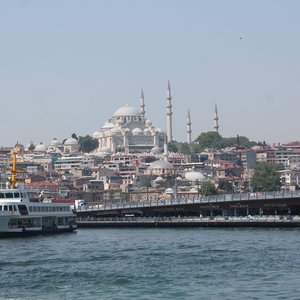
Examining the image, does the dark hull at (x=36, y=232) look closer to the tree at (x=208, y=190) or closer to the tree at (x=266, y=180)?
the tree at (x=208, y=190)

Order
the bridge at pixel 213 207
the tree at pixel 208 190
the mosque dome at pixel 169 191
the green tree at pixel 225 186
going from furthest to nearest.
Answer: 1. the green tree at pixel 225 186
2. the mosque dome at pixel 169 191
3. the tree at pixel 208 190
4. the bridge at pixel 213 207

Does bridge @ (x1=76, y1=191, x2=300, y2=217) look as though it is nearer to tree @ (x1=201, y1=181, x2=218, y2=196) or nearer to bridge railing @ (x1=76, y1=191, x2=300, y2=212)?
bridge railing @ (x1=76, y1=191, x2=300, y2=212)

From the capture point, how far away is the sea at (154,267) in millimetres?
39000

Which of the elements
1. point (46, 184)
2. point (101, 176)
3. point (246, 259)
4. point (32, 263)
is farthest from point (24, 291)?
point (101, 176)

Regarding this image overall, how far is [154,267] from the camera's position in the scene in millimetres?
46281

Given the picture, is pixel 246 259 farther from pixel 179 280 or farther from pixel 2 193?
pixel 2 193

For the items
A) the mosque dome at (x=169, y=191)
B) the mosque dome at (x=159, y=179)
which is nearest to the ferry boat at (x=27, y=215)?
the mosque dome at (x=169, y=191)

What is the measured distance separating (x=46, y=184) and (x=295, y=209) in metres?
74.7

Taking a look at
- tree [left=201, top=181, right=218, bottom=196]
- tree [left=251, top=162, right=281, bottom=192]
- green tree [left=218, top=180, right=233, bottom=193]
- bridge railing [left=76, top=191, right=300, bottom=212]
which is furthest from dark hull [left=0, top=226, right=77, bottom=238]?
green tree [left=218, top=180, right=233, bottom=193]

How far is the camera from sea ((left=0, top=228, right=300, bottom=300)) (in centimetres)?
3900

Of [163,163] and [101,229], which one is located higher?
[163,163]

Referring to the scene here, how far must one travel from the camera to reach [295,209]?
86125 mm

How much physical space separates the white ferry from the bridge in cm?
1374

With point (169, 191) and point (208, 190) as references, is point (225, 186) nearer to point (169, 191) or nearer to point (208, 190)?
point (169, 191)
